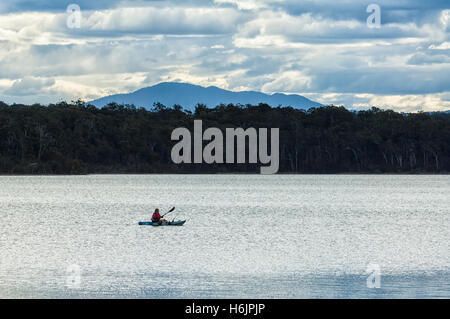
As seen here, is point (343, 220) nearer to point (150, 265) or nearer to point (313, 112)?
point (150, 265)

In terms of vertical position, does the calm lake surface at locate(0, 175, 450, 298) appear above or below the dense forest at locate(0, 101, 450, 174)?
below

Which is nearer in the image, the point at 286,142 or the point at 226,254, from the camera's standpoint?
the point at 226,254

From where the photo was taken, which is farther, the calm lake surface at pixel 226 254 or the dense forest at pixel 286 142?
the dense forest at pixel 286 142

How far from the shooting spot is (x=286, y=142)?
506 feet

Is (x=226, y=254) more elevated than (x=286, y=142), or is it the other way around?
(x=286, y=142)

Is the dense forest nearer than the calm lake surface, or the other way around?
the calm lake surface

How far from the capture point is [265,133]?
6245 inches

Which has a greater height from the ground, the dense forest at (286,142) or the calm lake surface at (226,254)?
the dense forest at (286,142)

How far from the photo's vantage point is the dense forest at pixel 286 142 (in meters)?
150

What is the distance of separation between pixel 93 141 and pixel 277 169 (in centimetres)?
3801

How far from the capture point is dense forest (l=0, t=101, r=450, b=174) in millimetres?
150125
